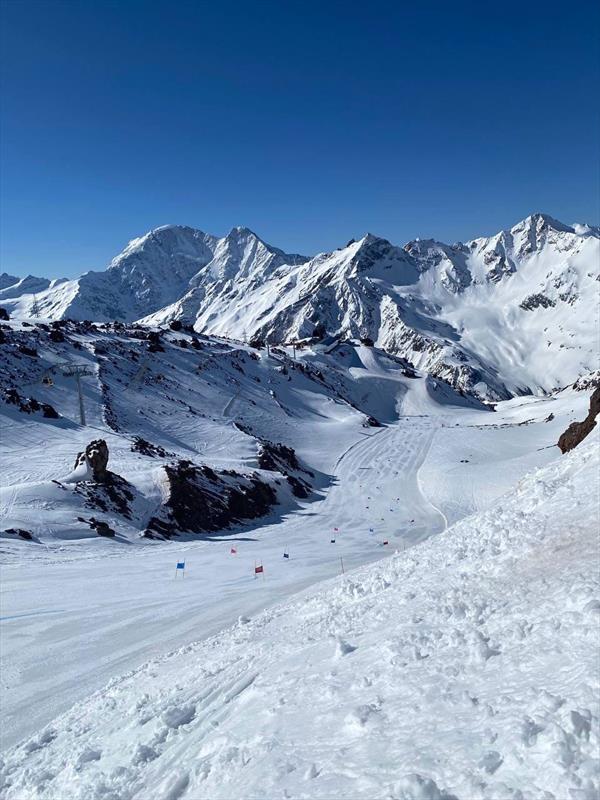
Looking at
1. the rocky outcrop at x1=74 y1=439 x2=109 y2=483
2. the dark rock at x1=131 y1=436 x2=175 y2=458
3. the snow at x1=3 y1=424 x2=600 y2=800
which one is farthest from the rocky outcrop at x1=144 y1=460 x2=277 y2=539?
the snow at x1=3 y1=424 x2=600 y2=800

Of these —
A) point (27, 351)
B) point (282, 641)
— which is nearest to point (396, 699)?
point (282, 641)

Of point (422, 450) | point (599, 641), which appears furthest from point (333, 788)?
point (422, 450)

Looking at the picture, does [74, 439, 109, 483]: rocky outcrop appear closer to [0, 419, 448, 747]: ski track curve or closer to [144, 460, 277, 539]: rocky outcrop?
[144, 460, 277, 539]: rocky outcrop

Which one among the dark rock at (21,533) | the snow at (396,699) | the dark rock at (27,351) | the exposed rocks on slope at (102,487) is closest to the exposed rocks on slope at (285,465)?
the exposed rocks on slope at (102,487)

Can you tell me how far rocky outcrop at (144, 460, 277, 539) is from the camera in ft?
122

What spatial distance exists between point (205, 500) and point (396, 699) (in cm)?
3468

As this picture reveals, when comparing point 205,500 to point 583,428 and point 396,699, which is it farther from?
point 396,699

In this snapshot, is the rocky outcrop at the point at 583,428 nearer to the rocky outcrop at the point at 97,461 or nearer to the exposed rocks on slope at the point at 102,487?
the exposed rocks on slope at the point at 102,487

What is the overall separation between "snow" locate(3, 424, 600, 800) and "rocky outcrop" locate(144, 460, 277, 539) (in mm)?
24584

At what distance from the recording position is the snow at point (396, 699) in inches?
224

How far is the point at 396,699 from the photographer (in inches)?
285

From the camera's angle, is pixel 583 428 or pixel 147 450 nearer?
pixel 583 428

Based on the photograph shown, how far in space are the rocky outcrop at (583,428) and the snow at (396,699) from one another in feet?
36.0

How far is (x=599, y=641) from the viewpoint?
22.0 ft
